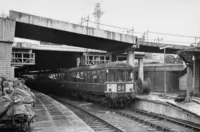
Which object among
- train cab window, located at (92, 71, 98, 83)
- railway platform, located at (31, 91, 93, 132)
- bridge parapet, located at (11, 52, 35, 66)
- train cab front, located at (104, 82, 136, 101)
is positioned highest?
bridge parapet, located at (11, 52, 35, 66)

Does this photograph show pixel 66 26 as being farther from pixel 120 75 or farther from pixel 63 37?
pixel 120 75

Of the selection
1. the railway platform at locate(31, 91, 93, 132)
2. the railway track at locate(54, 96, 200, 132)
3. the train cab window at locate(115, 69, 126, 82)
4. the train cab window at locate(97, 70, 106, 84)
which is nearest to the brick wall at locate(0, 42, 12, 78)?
the railway platform at locate(31, 91, 93, 132)

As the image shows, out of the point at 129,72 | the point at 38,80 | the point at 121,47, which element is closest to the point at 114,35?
the point at 121,47

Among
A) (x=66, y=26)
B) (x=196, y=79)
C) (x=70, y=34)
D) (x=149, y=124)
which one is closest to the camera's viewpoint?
(x=149, y=124)

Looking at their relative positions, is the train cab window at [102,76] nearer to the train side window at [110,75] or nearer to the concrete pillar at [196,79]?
the train side window at [110,75]

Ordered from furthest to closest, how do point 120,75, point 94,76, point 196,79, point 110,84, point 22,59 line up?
point 22,59
point 196,79
point 94,76
point 120,75
point 110,84

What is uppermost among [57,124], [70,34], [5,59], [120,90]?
[70,34]

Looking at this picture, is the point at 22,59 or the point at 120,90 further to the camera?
the point at 22,59

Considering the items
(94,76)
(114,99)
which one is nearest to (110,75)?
(114,99)

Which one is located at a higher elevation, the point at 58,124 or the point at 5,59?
the point at 5,59

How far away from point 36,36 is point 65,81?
→ 7495 mm

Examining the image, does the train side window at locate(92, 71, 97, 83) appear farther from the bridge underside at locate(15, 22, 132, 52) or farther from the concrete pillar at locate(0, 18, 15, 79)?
the concrete pillar at locate(0, 18, 15, 79)

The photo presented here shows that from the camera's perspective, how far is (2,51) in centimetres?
1299

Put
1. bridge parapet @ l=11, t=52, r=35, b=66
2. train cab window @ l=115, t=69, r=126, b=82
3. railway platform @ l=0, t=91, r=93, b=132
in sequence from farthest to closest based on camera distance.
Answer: bridge parapet @ l=11, t=52, r=35, b=66 < train cab window @ l=115, t=69, r=126, b=82 < railway platform @ l=0, t=91, r=93, b=132
